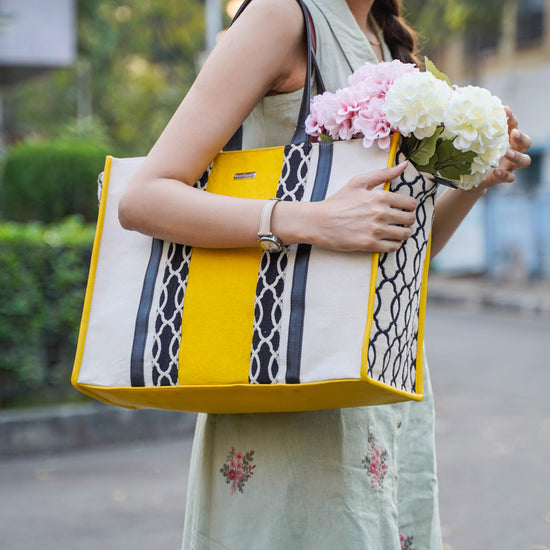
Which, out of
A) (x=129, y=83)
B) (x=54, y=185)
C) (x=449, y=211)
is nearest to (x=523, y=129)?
(x=54, y=185)

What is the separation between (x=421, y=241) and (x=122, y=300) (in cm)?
54

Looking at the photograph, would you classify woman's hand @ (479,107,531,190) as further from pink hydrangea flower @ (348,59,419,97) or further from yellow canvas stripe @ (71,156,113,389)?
yellow canvas stripe @ (71,156,113,389)

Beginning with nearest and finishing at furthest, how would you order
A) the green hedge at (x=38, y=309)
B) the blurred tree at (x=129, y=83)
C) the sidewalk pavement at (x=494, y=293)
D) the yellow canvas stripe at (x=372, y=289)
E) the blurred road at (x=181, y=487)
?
the yellow canvas stripe at (x=372, y=289) → the blurred road at (x=181, y=487) → the green hedge at (x=38, y=309) → the sidewalk pavement at (x=494, y=293) → the blurred tree at (x=129, y=83)

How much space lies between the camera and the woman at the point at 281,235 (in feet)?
4.49

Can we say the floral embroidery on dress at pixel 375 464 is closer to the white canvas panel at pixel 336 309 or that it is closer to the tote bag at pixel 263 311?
the tote bag at pixel 263 311

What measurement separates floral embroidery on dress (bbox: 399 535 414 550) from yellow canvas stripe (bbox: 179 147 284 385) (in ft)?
2.01

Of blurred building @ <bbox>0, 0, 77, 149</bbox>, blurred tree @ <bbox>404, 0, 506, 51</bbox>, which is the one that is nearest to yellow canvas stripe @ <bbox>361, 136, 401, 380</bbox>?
blurred building @ <bbox>0, 0, 77, 149</bbox>

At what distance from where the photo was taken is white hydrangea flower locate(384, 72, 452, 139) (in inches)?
52.7

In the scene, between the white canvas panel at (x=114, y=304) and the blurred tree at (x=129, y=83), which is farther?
the blurred tree at (x=129, y=83)

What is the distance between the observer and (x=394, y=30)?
6.42 ft

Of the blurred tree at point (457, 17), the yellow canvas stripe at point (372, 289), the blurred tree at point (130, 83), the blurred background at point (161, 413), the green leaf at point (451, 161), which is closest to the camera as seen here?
the yellow canvas stripe at point (372, 289)

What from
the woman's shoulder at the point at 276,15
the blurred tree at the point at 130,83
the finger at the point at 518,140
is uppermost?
the blurred tree at the point at 130,83

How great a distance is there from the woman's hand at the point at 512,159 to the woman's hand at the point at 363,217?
45cm

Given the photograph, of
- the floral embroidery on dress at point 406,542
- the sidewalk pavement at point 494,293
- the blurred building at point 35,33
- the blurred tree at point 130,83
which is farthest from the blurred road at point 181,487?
the blurred tree at point 130,83
